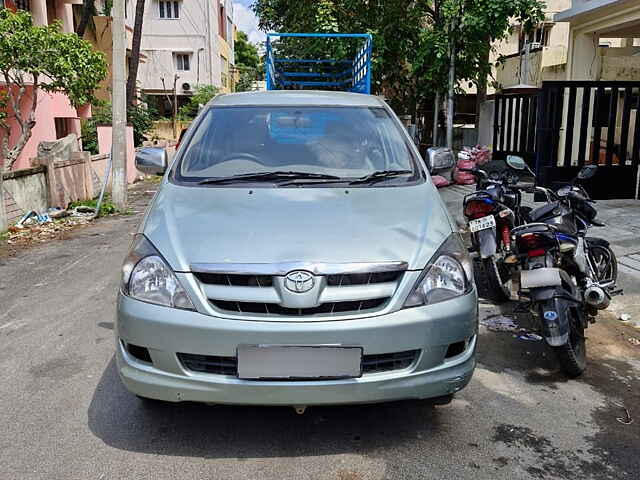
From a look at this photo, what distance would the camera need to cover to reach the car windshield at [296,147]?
373 centimetres

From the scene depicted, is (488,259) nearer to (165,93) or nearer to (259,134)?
(259,134)

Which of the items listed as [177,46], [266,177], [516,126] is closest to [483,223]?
[266,177]

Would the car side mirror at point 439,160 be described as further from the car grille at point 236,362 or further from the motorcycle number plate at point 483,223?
the car grille at point 236,362

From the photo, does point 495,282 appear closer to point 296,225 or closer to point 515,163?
point 515,163

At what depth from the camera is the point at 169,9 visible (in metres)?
34.4

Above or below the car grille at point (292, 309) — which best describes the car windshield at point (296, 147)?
above

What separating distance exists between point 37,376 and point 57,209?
301 inches

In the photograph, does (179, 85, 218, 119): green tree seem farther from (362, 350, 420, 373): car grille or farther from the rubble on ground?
(362, 350, 420, 373): car grille

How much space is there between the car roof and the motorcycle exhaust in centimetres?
196

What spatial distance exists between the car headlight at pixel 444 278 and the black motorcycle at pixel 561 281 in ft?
3.42

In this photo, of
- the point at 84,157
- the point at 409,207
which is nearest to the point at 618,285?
the point at 409,207

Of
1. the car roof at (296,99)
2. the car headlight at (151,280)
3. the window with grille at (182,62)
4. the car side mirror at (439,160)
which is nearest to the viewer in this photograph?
the car headlight at (151,280)

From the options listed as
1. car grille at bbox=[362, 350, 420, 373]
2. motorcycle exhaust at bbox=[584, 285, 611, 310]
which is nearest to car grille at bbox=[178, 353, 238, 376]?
car grille at bbox=[362, 350, 420, 373]

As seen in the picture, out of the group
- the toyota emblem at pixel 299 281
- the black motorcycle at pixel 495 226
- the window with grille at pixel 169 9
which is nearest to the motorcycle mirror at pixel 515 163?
the black motorcycle at pixel 495 226
